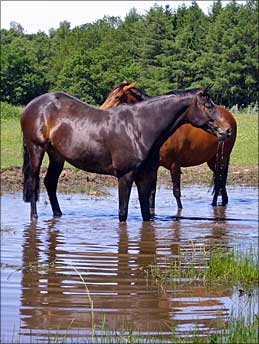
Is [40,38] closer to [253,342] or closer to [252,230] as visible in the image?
[252,230]

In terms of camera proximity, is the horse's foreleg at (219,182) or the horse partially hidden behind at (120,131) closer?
the horse partially hidden behind at (120,131)

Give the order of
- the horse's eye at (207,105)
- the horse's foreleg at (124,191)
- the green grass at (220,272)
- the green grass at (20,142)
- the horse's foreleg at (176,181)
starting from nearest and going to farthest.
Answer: the green grass at (220,272) → the horse's foreleg at (124,191) → the horse's eye at (207,105) → the horse's foreleg at (176,181) → the green grass at (20,142)

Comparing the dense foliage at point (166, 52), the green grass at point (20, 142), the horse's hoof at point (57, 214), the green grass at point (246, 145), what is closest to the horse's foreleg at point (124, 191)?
the horse's hoof at point (57, 214)

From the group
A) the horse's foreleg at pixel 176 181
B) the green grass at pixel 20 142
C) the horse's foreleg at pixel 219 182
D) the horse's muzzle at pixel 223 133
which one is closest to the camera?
the horse's muzzle at pixel 223 133

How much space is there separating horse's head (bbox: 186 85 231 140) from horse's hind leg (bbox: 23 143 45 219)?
6.57 feet

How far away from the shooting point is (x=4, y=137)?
66.3ft

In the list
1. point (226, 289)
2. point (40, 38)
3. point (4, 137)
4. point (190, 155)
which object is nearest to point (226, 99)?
point (40, 38)

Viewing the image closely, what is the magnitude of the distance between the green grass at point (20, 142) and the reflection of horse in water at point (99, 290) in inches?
299

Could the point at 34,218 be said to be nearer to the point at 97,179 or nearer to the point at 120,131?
the point at 120,131

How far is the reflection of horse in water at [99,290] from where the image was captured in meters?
5.90

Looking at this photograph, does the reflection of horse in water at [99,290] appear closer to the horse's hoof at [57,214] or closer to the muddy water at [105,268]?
the muddy water at [105,268]

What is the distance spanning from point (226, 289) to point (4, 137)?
45.4 ft

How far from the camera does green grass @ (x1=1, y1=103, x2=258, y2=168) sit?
17.5 m

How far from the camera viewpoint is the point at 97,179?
1545cm
